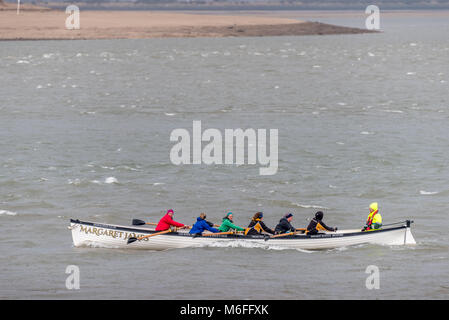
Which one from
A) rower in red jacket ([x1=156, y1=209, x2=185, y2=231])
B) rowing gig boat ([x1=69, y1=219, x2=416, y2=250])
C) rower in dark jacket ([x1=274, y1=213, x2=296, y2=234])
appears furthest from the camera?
rower in red jacket ([x1=156, y1=209, x2=185, y2=231])

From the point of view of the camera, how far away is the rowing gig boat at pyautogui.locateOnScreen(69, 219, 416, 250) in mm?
35875

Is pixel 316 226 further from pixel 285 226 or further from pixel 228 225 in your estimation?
pixel 228 225

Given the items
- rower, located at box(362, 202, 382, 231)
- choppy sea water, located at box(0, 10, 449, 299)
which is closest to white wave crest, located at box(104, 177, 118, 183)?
choppy sea water, located at box(0, 10, 449, 299)

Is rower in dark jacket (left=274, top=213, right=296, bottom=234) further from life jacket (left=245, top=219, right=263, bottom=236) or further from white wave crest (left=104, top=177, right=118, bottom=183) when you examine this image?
white wave crest (left=104, top=177, right=118, bottom=183)

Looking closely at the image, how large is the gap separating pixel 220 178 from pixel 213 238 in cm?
1433

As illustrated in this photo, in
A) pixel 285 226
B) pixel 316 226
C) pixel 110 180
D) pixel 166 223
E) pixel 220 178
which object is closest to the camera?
pixel 285 226

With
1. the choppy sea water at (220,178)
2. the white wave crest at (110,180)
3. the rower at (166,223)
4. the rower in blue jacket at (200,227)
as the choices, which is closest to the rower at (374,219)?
the choppy sea water at (220,178)

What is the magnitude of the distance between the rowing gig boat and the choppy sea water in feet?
1.35

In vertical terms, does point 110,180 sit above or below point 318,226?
above

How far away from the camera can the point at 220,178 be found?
50531mm

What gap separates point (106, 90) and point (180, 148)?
133ft

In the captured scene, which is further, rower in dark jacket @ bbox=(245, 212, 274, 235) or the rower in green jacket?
rower in dark jacket @ bbox=(245, 212, 274, 235)

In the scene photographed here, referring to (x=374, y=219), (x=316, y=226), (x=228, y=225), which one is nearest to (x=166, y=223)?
(x=228, y=225)
